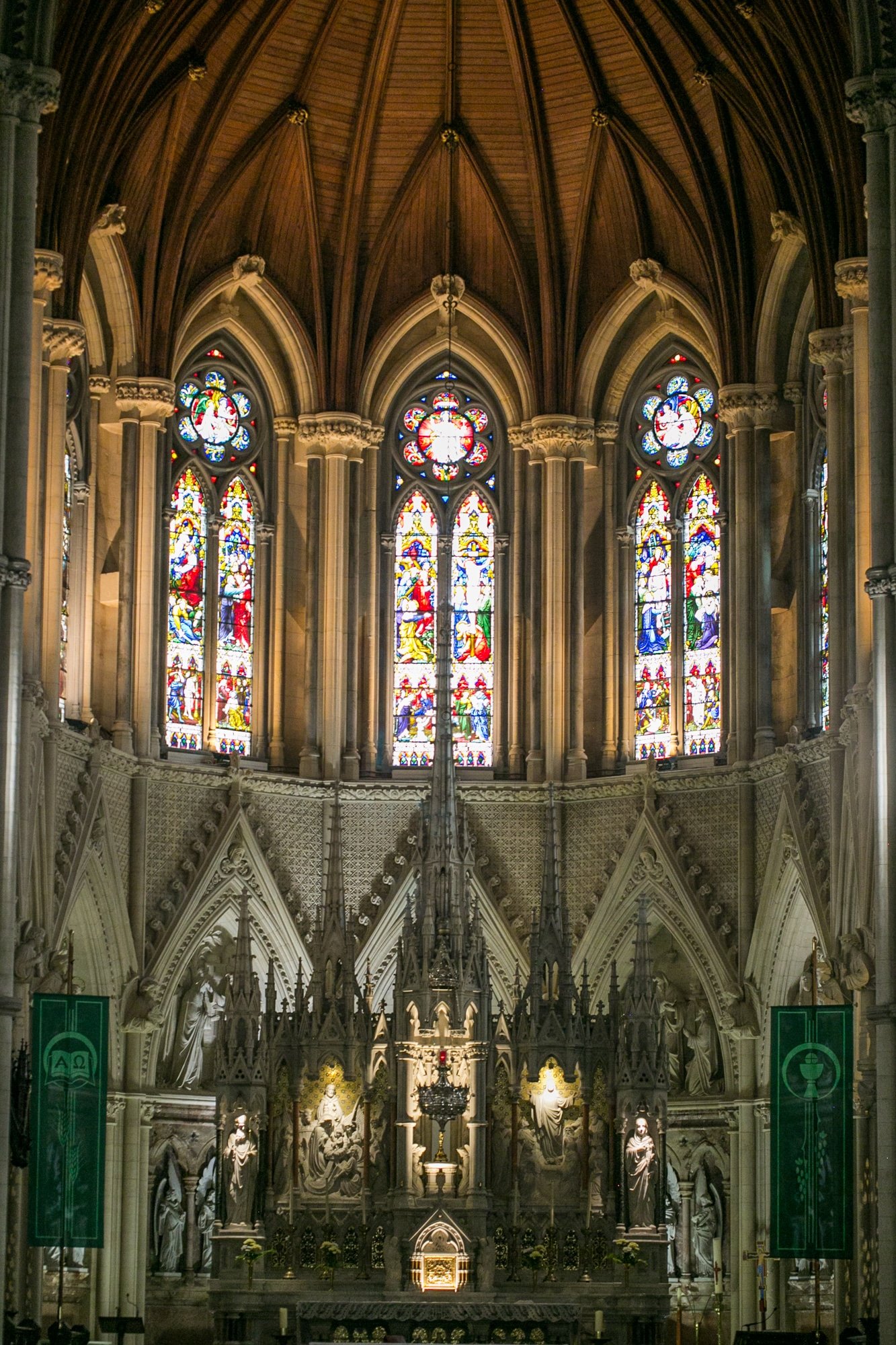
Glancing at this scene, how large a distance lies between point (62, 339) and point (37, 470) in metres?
2.36

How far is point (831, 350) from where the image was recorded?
128ft

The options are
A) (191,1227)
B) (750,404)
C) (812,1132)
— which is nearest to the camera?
(812,1132)

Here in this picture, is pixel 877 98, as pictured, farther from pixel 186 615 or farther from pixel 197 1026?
pixel 197 1026

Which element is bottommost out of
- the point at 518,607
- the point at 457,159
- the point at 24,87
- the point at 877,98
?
the point at 518,607

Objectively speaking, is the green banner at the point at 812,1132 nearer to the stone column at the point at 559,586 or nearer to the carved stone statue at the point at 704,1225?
the carved stone statue at the point at 704,1225

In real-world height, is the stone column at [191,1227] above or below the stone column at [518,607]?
below

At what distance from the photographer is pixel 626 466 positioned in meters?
44.8

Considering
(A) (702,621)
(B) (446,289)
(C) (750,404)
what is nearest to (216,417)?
(B) (446,289)

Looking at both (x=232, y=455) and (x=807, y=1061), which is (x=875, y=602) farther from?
(x=232, y=455)

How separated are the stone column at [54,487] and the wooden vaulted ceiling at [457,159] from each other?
1.12m

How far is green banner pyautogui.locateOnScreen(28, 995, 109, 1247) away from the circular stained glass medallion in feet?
41.4

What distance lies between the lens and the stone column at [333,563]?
143 ft

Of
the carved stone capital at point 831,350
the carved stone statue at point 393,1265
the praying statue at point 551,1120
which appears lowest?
the carved stone statue at point 393,1265

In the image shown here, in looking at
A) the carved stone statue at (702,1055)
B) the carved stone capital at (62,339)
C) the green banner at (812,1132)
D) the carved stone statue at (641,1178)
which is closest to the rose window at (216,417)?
the carved stone capital at (62,339)
